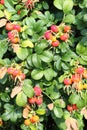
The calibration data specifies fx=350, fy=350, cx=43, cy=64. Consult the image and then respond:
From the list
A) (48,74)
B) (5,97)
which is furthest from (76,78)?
(5,97)

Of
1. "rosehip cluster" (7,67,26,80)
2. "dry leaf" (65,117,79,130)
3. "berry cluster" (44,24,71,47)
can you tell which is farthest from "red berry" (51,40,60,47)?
"dry leaf" (65,117,79,130)

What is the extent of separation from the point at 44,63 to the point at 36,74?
0.09 meters

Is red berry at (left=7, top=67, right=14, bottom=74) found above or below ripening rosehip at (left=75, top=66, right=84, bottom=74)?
above

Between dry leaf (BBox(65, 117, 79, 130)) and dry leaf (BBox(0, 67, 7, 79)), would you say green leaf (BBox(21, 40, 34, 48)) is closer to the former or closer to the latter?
dry leaf (BBox(0, 67, 7, 79))

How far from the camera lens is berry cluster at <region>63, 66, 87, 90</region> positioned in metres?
1.77

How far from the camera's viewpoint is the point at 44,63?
1916 millimetres

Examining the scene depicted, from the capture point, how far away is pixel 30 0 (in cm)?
200

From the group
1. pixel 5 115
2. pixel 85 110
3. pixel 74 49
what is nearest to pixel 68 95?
pixel 85 110

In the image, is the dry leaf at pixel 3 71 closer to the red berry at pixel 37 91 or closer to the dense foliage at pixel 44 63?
the dense foliage at pixel 44 63

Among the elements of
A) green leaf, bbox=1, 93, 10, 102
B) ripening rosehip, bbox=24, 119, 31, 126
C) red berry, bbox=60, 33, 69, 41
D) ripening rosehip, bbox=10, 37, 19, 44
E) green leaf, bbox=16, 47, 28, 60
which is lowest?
ripening rosehip, bbox=24, 119, 31, 126

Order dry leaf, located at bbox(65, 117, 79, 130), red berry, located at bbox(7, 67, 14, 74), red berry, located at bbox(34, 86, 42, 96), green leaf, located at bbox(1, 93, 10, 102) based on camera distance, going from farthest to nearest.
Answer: green leaf, located at bbox(1, 93, 10, 102)
dry leaf, located at bbox(65, 117, 79, 130)
red berry, located at bbox(34, 86, 42, 96)
red berry, located at bbox(7, 67, 14, 74)

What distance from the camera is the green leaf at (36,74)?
73.5 inches

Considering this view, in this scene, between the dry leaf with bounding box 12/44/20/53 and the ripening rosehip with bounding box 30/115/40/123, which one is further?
the ripening rosehip with bounding box 30/115/40/123

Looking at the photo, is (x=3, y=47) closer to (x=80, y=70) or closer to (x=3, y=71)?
(x=3, y=71)
